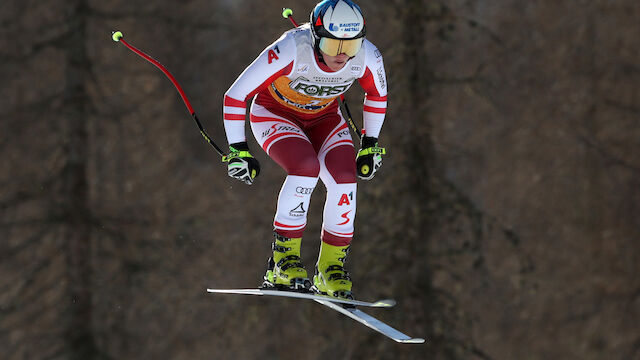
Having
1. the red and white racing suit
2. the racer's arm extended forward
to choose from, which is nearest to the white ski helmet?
the red and white racing suit

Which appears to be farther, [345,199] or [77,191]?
[77,191]

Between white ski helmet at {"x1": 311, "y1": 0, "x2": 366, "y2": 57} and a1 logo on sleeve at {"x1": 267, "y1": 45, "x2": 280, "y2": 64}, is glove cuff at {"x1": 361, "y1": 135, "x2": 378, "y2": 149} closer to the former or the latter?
white ski helmet at {"x1": 311, "y1": 0, "x2": 366, "y2": 57}

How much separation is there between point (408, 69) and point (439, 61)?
10.7 inches

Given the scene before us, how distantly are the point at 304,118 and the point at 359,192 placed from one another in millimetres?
2504

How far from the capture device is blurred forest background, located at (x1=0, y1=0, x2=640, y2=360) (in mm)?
7547

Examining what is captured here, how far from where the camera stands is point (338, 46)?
16.1ft

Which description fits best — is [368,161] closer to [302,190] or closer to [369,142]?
[369,142]

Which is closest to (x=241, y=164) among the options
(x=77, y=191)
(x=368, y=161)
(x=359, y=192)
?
(x=368, y=161)

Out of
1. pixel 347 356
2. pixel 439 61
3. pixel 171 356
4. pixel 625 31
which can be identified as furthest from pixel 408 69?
pixel 171 356

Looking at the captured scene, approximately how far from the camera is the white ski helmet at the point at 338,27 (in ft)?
16.0

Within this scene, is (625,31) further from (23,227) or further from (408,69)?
(23,227)

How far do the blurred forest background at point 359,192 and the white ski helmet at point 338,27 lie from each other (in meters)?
2.69

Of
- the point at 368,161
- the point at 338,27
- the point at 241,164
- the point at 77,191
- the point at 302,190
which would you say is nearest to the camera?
the point at 338,27

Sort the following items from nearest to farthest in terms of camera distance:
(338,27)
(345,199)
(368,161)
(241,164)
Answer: (338,27) → (241,164) → (345,199) → (368,161)
